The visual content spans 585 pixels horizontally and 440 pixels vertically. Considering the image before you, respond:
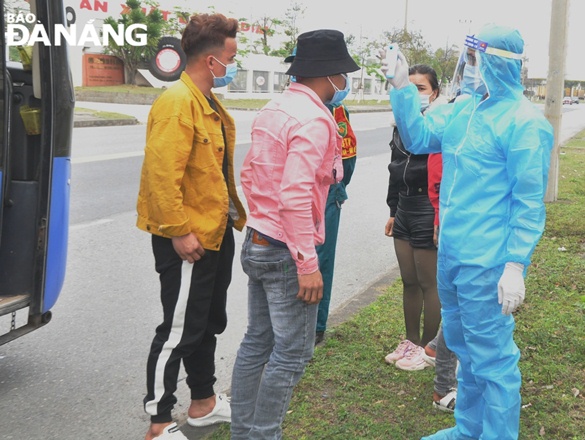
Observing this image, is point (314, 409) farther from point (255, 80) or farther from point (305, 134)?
point (255, 80)

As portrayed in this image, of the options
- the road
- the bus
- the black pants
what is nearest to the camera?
the black pants

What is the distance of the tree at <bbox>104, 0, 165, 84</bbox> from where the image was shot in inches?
1473

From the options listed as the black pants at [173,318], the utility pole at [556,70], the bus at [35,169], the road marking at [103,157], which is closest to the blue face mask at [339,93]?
the black pants at [173,318]

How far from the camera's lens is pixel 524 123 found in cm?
296

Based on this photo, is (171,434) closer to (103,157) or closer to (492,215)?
(492,215)

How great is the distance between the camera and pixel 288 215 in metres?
2.80

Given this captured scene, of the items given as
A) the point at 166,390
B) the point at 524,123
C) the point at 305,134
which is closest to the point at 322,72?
the point at 305,134

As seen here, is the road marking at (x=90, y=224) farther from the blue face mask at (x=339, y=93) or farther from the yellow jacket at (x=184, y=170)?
the blue face mask at (x=339, y=93)

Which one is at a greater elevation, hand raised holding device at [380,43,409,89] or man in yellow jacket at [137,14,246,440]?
hand raised holding device at [380,43,409,89]

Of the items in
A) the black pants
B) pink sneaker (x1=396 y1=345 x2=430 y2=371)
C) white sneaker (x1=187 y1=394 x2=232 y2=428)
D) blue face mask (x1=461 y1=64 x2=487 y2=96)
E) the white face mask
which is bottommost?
white sneaker (x1=187 y1=394 x2=232 y2=428)

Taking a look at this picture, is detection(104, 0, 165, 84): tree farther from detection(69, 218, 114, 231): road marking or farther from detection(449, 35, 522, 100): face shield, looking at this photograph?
detection(449, 35, 522, 100): face shield

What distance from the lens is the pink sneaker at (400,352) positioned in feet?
14.5

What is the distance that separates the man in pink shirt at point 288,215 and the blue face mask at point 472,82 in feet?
2.04

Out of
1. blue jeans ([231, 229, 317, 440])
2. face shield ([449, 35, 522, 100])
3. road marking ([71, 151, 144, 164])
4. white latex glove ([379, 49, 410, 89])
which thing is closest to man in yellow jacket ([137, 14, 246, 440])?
blue jeans ([231, 229, 317, 440])
